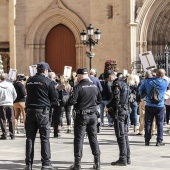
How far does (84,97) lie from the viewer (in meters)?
11.6

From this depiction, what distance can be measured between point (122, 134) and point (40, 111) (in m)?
1.92

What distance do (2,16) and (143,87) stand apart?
22839mm

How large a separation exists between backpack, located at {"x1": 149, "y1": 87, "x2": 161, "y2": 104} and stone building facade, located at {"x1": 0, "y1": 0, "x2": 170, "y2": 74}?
16330 mm

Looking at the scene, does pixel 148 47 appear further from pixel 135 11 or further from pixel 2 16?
pixel 2 16

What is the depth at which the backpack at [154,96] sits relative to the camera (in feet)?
48.5

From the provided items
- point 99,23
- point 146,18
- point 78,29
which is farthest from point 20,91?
point 78,29

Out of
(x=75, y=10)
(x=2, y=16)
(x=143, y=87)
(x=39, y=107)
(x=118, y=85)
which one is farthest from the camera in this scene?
(x=2, y=16)

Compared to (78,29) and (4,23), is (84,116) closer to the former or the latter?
(78,29)

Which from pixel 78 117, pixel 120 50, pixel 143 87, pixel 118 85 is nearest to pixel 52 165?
pixel 78 117

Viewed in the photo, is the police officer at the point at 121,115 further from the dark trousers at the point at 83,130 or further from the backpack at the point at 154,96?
the backpack at the point at 154,96

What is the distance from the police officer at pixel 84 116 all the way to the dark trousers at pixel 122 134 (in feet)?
2.52

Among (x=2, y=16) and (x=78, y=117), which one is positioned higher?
(x=2, y=16)

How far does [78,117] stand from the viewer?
37.7 feet

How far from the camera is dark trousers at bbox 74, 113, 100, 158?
451 inches
